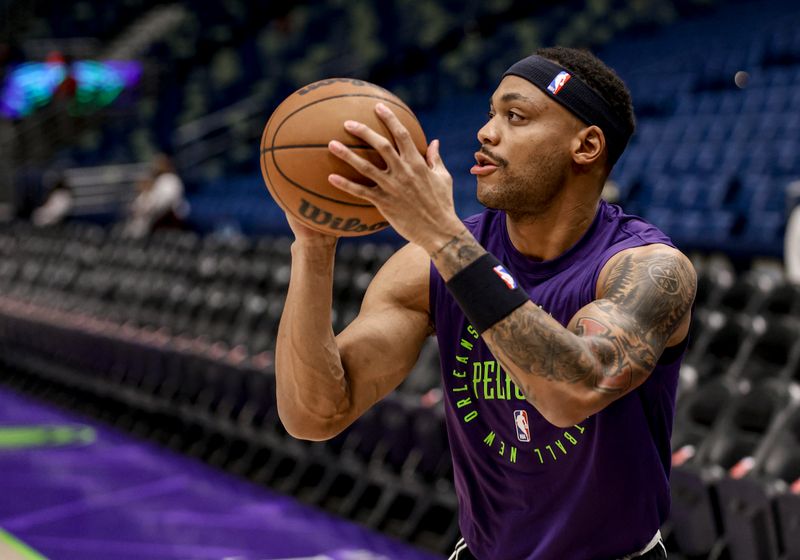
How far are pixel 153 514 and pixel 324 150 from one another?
3.63 m

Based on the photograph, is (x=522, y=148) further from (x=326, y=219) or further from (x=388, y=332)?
(x=388, y=332)

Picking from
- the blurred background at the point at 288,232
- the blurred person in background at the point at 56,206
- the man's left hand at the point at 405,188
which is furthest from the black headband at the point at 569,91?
the blurred person in background at the point at 56,206

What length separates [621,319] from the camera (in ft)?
5.06

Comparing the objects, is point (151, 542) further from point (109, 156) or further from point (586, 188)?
point (109, 156)

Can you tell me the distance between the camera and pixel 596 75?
5.73 ft

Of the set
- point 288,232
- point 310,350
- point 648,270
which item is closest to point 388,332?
point 310,350

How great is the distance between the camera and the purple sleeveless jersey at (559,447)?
1692mm

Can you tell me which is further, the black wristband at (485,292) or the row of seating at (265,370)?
the row of seating at (265,370)

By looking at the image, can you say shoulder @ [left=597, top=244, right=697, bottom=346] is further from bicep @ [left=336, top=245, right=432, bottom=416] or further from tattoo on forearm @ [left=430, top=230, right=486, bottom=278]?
bicep @ [left=336, top=245, right=432, bottom=416]

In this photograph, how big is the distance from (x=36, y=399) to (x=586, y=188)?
21.1 feet

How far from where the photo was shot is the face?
5.57ft

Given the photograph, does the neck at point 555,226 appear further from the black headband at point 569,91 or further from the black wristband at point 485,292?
the black wristband at point 485,292

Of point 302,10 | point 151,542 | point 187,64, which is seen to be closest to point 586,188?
point 151,542

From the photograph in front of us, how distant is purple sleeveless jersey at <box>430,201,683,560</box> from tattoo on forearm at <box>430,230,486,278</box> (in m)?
0.30
